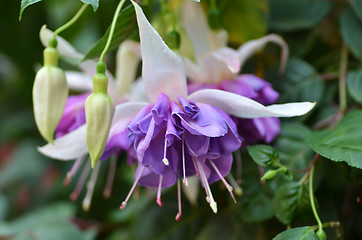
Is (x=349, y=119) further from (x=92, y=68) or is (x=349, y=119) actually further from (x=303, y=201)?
(x=92, y=68)

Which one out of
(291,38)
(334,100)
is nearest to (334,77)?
(334,100)

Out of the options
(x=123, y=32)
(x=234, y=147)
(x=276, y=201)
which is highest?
(x=123, y=32)

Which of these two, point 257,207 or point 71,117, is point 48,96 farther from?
point 257,207

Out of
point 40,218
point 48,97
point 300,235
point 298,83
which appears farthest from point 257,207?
point 40,218

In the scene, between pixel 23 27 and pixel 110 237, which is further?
pixel 23 27

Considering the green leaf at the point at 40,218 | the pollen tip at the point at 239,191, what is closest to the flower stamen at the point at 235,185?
the pollen tip at the point at 239,191
